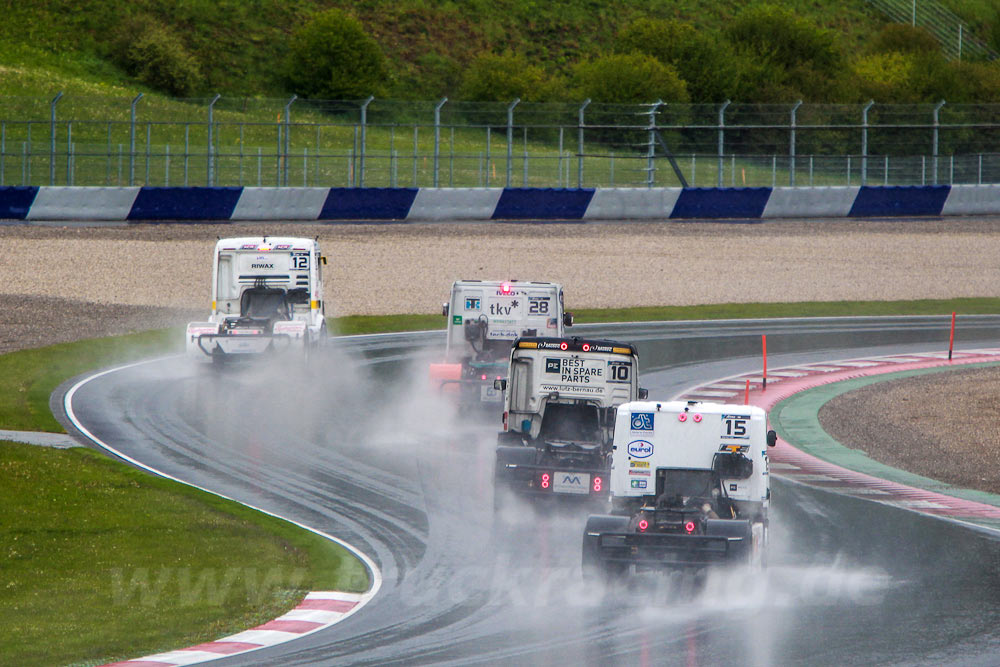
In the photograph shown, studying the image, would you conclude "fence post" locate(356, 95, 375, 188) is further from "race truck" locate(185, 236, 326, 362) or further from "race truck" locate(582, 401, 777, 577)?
"race truck" locate(582, 401, 777, 577)

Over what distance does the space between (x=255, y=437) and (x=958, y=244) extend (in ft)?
98.5

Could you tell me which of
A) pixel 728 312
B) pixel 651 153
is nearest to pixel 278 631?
pixel 728 312

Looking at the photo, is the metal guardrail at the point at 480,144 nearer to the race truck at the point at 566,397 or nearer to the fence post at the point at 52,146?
the fence post at the point at 52,146

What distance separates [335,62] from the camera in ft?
243

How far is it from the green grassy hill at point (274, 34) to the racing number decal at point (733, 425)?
2244 inches

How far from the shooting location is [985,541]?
1434cm

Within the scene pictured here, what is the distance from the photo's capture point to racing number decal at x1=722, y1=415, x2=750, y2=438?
13617 mm

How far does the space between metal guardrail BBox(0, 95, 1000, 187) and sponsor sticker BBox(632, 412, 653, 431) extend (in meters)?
29.4

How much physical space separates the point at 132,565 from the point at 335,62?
209 ft

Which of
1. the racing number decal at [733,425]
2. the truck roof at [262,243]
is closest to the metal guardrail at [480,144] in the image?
the truck roof at [262,243]

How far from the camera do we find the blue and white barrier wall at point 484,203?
3912 centimetres

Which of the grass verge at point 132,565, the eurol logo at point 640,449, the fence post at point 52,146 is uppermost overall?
the fence post at point 52,146

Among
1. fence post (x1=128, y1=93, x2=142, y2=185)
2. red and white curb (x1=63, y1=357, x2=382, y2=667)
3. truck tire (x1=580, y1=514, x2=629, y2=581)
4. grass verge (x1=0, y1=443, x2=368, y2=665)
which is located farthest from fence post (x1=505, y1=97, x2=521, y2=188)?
truck tire (x1=580, y1=514, x2=629, y2=581)

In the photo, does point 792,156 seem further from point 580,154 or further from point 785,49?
point 785,49
